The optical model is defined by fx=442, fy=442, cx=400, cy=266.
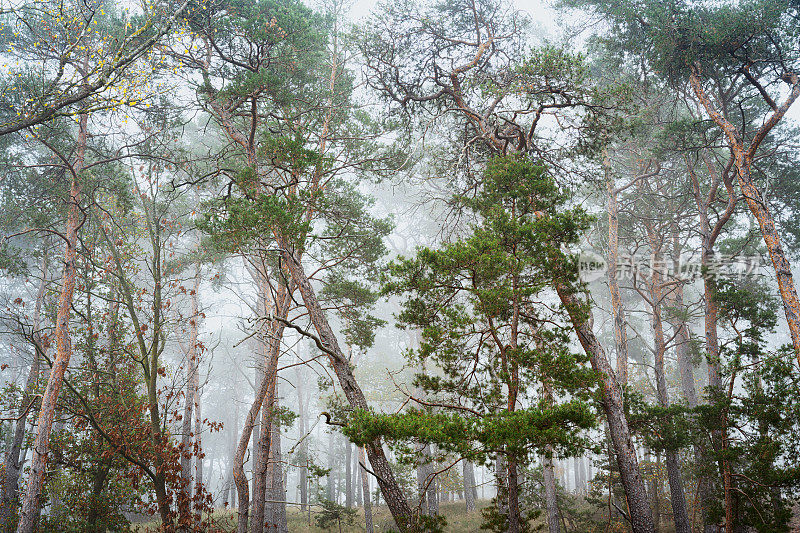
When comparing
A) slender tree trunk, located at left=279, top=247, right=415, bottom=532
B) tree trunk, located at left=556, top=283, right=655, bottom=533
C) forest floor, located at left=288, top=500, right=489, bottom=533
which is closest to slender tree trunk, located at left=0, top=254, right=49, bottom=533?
slender tree trunk, located at left=279, top=247, right=415, bottom=532

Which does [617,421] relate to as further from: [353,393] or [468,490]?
[468,490]

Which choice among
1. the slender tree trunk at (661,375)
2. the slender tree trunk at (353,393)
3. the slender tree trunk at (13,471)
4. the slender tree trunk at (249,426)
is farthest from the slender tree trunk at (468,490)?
the slender tree trunk at (13,471)

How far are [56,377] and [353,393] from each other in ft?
19.6

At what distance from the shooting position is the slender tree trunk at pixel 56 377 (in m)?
7.77

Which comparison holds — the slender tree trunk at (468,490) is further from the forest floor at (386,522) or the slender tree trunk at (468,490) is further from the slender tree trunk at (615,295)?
the slender tree trunk at (615,295)

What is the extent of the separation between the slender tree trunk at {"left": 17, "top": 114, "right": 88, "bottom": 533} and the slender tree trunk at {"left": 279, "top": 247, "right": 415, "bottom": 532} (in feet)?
13.8

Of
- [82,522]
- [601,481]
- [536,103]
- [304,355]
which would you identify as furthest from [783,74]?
[304,355]

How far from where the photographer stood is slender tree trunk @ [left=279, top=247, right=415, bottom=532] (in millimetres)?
6090

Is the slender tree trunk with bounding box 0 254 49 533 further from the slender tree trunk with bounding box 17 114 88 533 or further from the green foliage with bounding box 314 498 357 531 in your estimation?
the green foliage with bounding box 314 498 357 531

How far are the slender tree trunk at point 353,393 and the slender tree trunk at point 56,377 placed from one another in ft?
13.8

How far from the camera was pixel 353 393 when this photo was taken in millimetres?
6719

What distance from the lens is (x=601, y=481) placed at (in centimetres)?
1249

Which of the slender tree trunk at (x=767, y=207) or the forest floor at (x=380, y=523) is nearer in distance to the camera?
the slender tree trunk at (x=767, y=207)

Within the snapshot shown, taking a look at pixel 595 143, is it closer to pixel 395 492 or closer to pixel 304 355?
pixel 395 492
